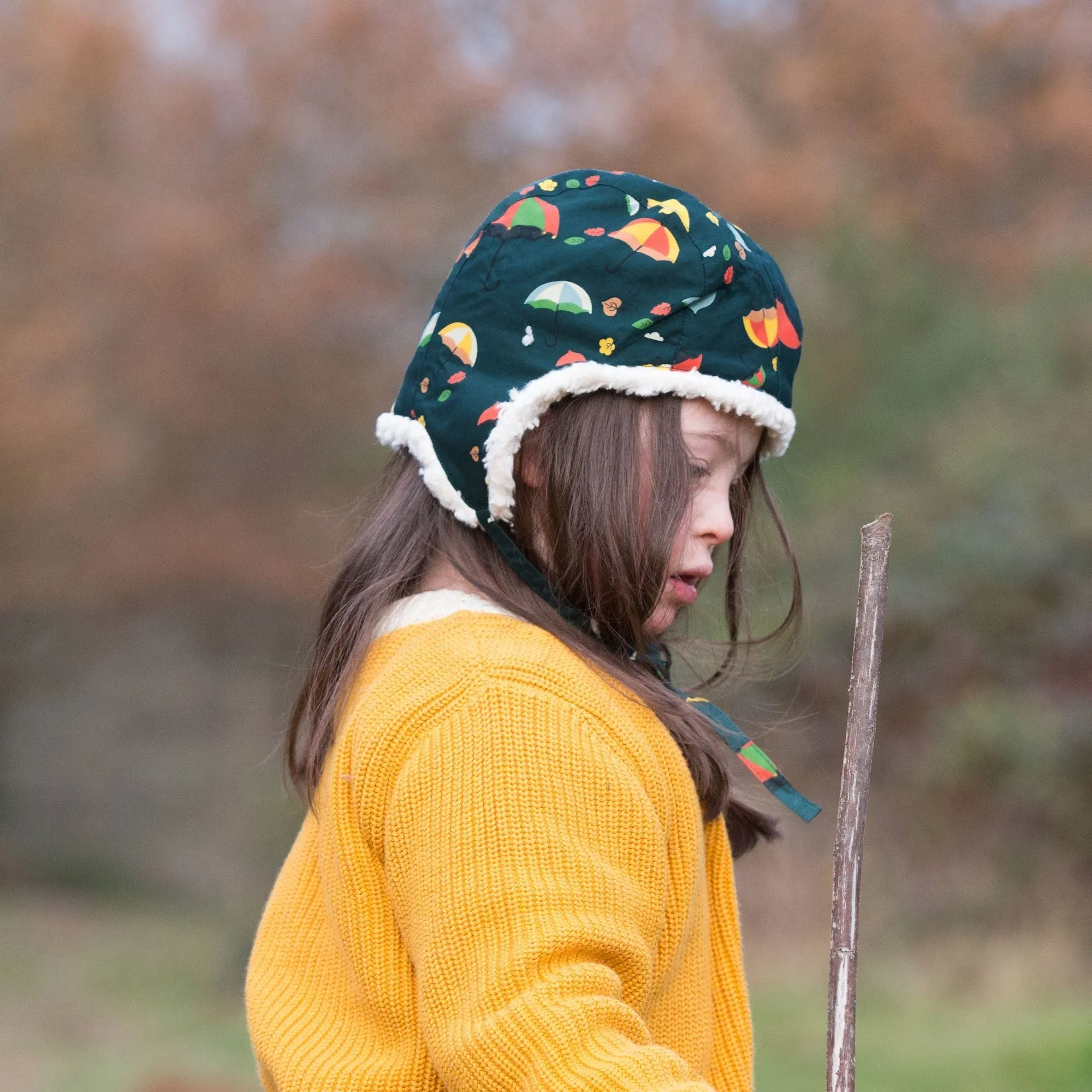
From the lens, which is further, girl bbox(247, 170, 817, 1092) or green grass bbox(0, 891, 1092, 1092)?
green grass bbox(0, 891, 1092, 1092)

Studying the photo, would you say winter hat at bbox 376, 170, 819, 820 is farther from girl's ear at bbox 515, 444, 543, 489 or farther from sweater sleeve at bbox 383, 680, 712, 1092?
sweater sleeve at bbox 383, 680, 712, 1092

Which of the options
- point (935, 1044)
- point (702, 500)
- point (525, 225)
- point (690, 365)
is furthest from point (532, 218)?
point (935, 1044)

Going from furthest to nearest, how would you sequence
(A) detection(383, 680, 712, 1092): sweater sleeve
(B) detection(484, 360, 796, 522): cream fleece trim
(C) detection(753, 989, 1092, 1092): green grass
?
(C) detection(753, 989, 1092, 1092): green grass, (B) detection(484, 360, 796, 522): cream fleece trim, (A) detection(383, 680, 712, 1092): sweater sleeve

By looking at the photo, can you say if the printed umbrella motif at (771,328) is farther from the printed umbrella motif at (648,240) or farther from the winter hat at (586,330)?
the printed umbrella motif at (648,240)

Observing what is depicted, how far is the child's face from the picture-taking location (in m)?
1.42

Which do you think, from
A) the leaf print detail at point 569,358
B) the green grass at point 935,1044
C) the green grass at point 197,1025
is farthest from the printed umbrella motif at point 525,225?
the green grass at point 197,1025

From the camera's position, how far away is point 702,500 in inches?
56.3

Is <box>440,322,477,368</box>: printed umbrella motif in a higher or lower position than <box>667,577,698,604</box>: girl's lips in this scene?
higher

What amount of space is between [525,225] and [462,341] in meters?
0.14

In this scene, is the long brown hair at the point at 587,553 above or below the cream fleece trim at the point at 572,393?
below

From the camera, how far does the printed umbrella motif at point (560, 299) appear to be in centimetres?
140

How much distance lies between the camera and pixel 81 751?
1184 centimetres

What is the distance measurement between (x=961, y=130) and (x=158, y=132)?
18.9 feet

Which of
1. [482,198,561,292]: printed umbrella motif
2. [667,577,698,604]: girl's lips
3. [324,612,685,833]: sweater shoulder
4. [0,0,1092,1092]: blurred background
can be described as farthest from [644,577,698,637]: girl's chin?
[0,0,1092,1092]: blurred background
